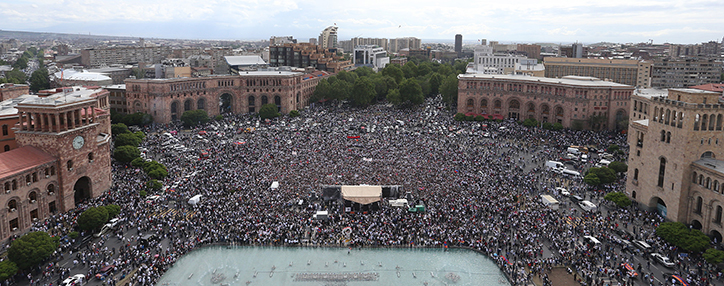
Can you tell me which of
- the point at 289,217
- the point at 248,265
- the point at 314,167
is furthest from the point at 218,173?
the point at 248,265

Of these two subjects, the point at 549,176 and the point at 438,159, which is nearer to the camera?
the point at 549,176

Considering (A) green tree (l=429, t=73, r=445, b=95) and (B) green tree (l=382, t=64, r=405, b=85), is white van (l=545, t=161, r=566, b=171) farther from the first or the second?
(B) green tree (l=382, t=64, r=405, b=85)

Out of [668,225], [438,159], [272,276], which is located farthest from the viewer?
[438,159]

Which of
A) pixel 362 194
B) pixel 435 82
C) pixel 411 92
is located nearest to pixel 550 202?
pixel 362 194

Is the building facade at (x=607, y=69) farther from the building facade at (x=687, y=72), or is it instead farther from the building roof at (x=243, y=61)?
the building roof at (x=243, y=61)

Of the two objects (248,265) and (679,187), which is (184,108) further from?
(679,187)

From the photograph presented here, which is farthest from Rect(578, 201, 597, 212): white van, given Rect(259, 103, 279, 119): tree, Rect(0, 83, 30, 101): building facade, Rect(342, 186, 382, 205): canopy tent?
Rect(0, 83, 30, 101): building facade

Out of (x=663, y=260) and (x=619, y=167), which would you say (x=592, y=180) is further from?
(x=663, y=260)
